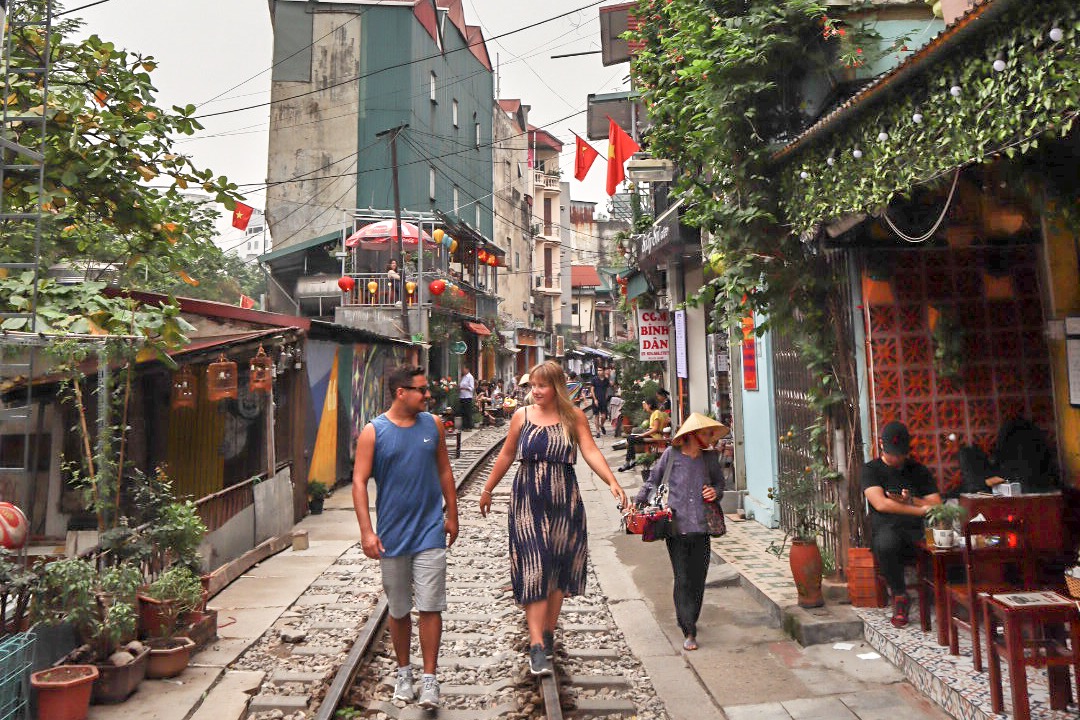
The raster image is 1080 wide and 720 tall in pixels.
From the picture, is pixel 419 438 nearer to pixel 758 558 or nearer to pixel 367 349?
pixel 758 558

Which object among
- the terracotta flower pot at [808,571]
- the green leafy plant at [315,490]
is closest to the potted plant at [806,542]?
the terracotta flower pot at [808,571]

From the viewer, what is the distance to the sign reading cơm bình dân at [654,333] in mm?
16562

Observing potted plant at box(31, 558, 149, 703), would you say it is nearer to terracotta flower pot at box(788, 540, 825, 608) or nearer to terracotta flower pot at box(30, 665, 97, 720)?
terracotta flower pot at box(30, 665, 97, 720)

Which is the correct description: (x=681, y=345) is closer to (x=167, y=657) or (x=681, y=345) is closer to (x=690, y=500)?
(x=690, y=500)

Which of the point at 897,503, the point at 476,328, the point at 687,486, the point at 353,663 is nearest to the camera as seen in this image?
the point at 353,663

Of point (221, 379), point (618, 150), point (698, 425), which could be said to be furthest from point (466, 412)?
point (698, 425)

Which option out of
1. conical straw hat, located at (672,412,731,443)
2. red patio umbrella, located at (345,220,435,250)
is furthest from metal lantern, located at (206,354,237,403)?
red patio umbrella, located at (345,220,435,250)

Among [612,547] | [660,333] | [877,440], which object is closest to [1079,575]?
[877,440]

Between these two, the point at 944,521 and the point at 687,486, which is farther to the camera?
the point at 687,486

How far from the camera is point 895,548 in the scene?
577 centimetres

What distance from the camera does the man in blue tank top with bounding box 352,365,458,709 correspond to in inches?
189

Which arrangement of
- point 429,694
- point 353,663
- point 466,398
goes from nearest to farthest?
point 429,694 → point 353,663 → point 466,398

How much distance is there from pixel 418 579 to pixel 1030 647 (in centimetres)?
335

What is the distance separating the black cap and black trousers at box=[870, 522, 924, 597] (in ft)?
1.79
